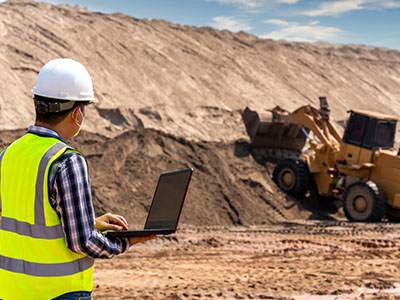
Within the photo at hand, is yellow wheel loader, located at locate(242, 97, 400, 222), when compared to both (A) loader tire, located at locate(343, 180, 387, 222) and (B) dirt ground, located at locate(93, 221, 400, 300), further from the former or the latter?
(B) dirt ground, located at locate(93, 221, 400, 300)

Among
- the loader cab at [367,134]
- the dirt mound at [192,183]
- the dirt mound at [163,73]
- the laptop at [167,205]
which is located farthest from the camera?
the dirt mound at [163,73]

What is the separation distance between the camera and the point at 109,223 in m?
2.06

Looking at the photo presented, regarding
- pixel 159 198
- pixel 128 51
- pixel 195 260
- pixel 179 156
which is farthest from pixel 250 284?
pixel 128 51

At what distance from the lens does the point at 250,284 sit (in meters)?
5.73

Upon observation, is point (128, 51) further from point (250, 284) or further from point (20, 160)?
point (20, 160)

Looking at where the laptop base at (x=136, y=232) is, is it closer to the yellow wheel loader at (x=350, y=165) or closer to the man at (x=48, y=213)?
the man at (x=48, y=213)

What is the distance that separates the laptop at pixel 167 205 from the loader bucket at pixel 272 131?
1115 centimetres

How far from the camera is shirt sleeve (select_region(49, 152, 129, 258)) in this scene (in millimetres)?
1704

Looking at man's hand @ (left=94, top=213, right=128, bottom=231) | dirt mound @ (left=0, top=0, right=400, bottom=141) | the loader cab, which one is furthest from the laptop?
dirt mound @ (left=0, top=0, right=400, bottom=141)

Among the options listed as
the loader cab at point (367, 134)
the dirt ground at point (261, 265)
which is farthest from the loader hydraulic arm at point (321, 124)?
the dirt ground at point (261, 265)

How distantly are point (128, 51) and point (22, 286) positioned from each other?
73.1ft

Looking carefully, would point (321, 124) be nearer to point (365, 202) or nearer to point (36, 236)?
point (365, 202)

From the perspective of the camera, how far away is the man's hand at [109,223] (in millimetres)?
2008

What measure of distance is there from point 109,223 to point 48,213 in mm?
372
